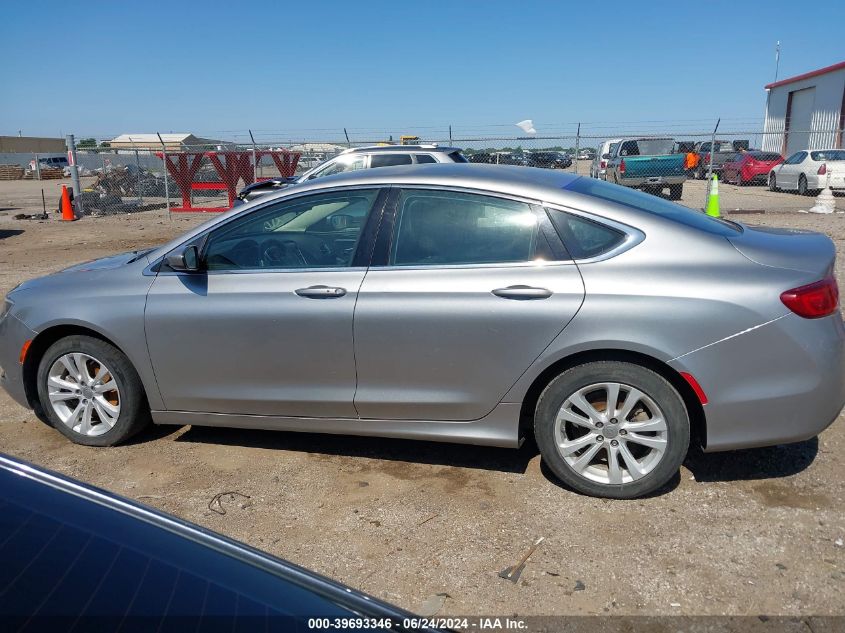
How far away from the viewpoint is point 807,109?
122 feet

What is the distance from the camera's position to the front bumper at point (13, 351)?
4426mm

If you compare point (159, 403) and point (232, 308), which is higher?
point (232, 308)

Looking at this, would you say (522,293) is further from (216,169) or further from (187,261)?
(216,169)

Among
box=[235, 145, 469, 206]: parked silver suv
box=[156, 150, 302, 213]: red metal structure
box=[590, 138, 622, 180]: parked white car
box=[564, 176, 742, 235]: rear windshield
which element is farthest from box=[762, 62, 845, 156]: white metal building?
box=[564, 176, 742, 235]: rear windshield

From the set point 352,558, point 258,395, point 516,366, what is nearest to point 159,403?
point 258,395

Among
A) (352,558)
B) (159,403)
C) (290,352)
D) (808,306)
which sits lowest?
(352,558)

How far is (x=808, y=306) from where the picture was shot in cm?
340

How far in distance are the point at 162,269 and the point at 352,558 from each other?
2.07 meters

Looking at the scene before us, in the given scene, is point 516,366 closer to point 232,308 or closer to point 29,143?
point 232,308

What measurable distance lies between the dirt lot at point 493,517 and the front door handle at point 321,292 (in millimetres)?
1021

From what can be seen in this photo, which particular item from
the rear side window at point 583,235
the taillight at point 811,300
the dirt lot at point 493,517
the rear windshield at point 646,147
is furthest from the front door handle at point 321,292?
the rear windshield at point 646,147

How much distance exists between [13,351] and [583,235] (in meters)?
3.49

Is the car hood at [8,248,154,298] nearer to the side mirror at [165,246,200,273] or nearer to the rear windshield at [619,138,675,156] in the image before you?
the side mirror at [165,246,200,273]

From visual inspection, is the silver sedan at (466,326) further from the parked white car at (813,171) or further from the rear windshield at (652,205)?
the parked white car at (813,171)
